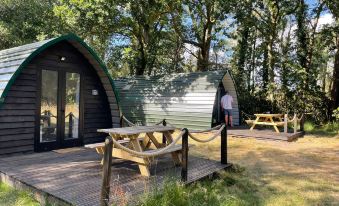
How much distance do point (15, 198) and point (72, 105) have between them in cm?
417

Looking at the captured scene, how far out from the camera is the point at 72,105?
8688 mm

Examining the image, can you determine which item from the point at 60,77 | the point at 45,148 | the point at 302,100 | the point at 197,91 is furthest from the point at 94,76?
the point at 302,100

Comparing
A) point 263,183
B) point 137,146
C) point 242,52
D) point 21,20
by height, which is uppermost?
point 21,20

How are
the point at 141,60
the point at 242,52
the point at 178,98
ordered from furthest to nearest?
1. the point at 242,52
2. the point at 141,60
3. the point at 178,98

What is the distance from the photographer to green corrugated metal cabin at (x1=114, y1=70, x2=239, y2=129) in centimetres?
1334

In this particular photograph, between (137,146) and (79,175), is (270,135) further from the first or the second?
(79,175)

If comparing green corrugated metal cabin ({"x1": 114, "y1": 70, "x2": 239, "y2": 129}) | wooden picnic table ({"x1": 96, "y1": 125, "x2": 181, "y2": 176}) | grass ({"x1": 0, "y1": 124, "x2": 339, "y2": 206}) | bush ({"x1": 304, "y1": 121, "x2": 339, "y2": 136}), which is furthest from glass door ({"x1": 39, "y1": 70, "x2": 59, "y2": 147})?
bush ({"x1": 304, "y1": 121, "x2": 339, "y2": 136})

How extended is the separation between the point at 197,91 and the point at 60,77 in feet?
22.7

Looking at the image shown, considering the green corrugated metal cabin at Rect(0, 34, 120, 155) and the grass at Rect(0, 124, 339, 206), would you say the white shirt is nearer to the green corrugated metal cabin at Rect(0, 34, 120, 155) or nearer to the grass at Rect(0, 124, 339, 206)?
the grass at Rect(0, 124, 339, 206)

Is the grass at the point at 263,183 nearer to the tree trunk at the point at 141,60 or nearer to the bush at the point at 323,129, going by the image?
the bush at the point at 323,129

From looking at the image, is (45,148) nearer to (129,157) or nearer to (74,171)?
(74,171)

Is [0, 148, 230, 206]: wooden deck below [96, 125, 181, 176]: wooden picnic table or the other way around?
below

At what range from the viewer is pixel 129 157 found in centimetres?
595

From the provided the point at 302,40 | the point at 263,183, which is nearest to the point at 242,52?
the point at 302,40
